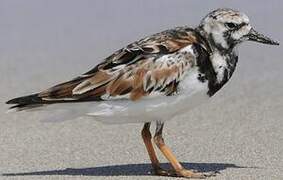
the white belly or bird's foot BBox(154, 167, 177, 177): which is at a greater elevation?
the white belly

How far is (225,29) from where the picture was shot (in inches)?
275

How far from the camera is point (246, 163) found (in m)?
7.59

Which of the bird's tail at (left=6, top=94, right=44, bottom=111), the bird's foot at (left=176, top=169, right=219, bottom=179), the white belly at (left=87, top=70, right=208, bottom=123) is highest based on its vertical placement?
the bird's tail at (left=6, top=94, right=44, bottom=111)

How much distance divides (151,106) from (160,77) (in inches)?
8.5

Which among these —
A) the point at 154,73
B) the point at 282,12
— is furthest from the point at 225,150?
the point at 282,12

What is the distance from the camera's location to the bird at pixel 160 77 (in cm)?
683

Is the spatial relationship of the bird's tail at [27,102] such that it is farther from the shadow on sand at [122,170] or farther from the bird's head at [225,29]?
the bird's head at [225,29]

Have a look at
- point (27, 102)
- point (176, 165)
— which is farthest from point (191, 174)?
point (27, 102)

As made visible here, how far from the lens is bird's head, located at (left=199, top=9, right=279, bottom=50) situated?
22.9 feet

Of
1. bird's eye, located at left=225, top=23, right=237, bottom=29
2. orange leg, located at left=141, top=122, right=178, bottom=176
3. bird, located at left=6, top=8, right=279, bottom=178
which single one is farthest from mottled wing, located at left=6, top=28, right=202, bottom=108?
orange leg, located at left=141, top=122, right=178, bottom=176

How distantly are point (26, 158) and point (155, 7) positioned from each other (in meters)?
6.90

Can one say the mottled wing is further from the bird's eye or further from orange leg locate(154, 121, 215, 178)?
orange leg locate(154, 121, 215, 178)

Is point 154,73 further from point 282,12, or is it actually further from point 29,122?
point 282,12

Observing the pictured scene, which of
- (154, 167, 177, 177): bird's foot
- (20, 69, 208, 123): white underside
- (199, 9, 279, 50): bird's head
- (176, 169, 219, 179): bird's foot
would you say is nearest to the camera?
(20, 69, 208, 123): white underside
